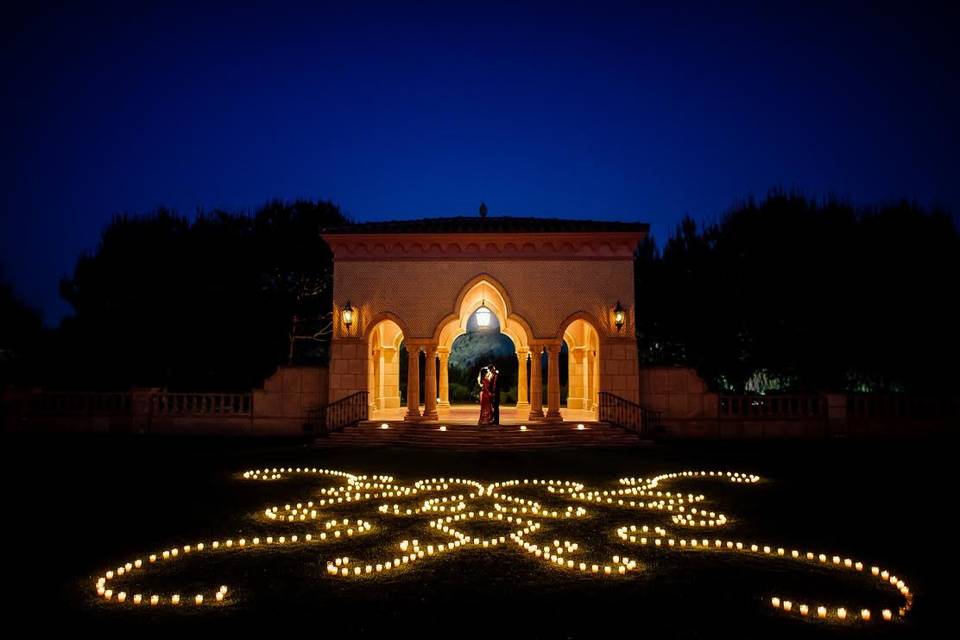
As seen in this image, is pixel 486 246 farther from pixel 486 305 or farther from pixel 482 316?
pixel 486 305

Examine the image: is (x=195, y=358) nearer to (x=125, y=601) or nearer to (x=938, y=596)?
(x=125, y=601)

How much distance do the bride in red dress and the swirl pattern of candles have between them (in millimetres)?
5403

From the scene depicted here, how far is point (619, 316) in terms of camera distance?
54.4ft

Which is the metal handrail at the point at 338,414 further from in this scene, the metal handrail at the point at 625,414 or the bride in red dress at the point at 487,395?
the metal handrail at the point at 625,414

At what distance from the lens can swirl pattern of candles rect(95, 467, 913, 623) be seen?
5.11m

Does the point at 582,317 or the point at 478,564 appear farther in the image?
the point at 582,317

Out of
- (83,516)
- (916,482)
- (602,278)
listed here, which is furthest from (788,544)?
(602,278)

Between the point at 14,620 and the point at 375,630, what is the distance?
2.79m

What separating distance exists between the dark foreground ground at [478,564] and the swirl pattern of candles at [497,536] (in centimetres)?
17

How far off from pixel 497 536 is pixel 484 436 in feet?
26.4

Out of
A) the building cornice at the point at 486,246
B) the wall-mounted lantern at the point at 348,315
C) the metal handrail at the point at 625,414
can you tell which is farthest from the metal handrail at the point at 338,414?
the metal handrail at the point at 625,414

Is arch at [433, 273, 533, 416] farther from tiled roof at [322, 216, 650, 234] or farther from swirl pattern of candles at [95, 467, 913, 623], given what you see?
swirl pattern of candles at [95, 467, 913, 623]

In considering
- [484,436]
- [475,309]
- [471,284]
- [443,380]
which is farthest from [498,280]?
[443,380]

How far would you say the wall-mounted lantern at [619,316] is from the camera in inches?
654
